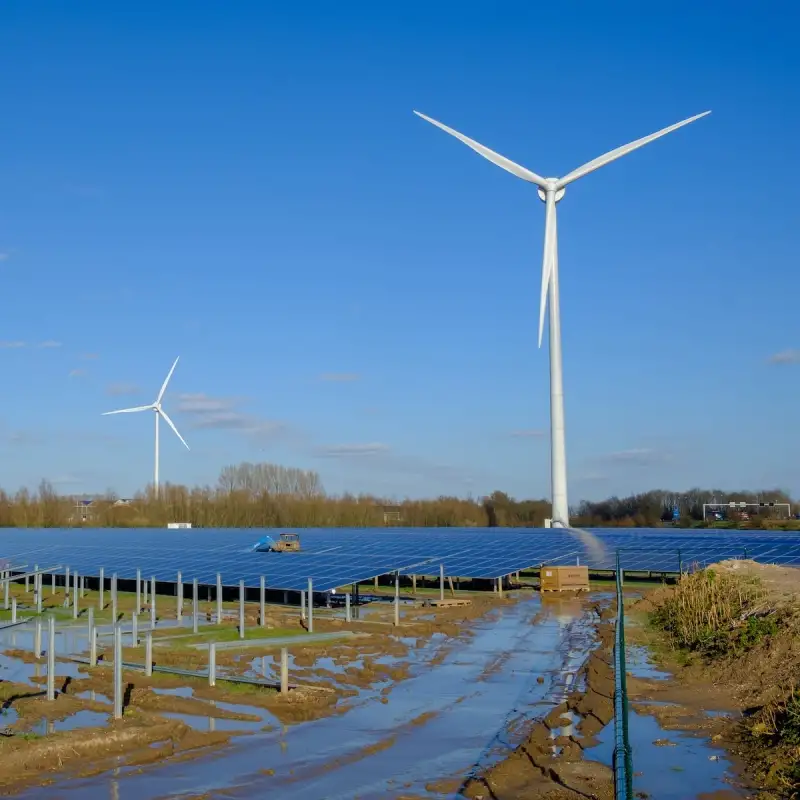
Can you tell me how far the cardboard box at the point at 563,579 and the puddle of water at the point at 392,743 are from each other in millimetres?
16389

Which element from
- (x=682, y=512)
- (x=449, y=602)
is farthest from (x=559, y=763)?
(x=682, y=512)

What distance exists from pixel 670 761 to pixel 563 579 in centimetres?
2707

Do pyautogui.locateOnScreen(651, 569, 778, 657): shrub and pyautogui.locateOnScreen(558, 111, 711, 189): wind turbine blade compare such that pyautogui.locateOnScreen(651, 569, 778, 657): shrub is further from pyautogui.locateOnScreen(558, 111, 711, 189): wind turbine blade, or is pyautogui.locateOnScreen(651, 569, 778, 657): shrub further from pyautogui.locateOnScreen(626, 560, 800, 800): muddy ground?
pyautogui.locateOnScreen(558, 111, 711, 189): wind turbine blade

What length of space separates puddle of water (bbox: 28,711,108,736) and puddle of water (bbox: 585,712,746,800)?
28.2 ft

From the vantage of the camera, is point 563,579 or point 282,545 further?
point 282,545

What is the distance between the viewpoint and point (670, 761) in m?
14.2

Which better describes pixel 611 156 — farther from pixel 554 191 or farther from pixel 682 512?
pixel 682 512

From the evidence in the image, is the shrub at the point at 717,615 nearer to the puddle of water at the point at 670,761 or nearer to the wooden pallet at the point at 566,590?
the puddle of water at the point at 670,761

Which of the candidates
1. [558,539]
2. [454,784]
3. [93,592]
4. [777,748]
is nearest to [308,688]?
[454,784]

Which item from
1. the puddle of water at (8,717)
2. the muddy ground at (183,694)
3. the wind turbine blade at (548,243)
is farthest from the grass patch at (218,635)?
the wind turbine blade at (548,243)

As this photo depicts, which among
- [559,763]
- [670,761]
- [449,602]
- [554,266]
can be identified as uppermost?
[554,266]

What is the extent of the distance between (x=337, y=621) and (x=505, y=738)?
16840mm

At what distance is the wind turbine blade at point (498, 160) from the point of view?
59.1m

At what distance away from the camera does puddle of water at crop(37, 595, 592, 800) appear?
13203 millimetres
